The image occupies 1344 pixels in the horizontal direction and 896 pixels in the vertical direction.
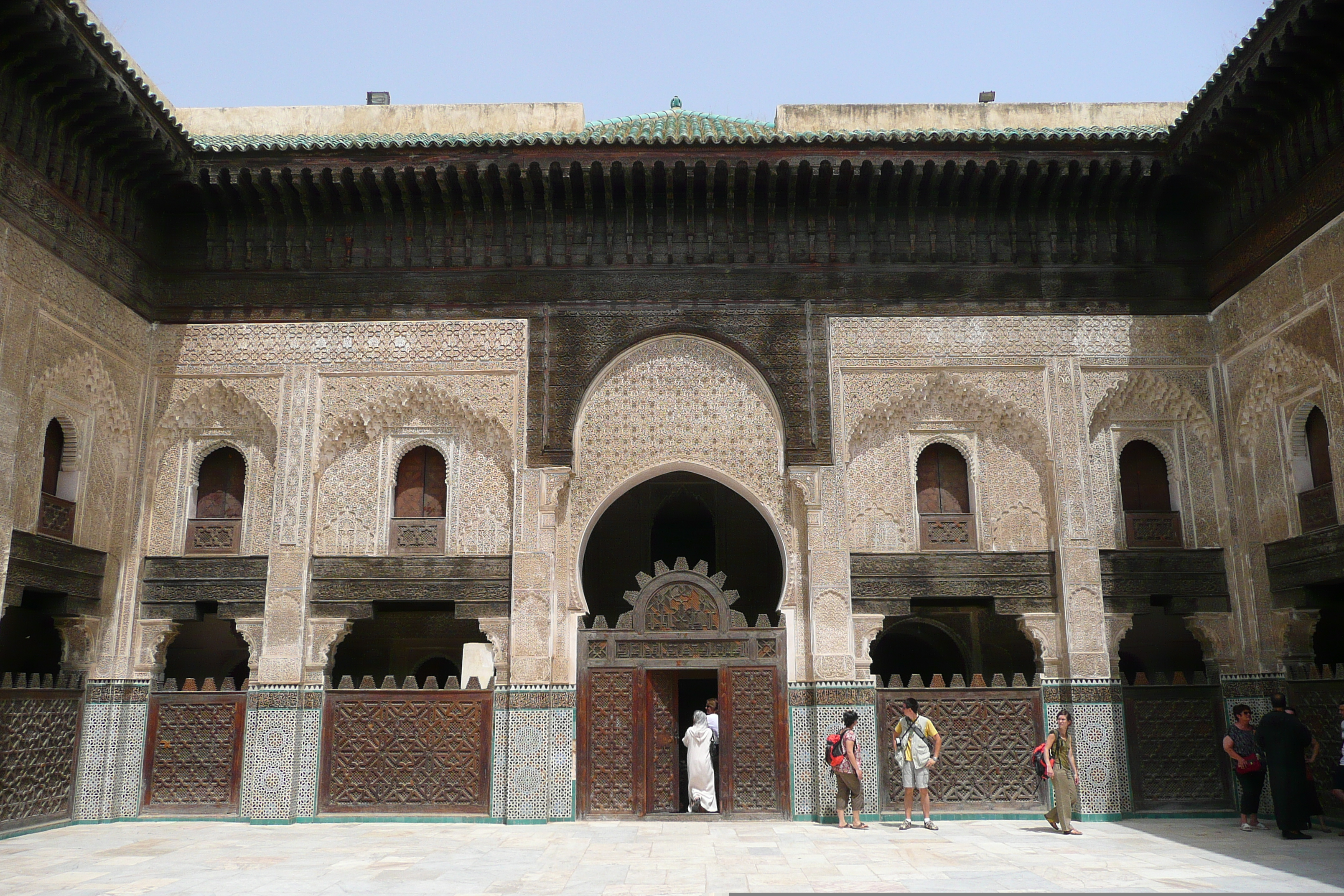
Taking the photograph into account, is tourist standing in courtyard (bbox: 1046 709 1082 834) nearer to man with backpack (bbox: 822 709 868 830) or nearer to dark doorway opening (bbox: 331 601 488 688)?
man with backpack (bbox: 822 709 868 830)

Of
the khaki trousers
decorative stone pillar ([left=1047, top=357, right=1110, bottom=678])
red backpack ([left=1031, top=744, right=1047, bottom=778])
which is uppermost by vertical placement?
decorative stone pillar ([left=1047, top=357, right=1110, bottom=678])

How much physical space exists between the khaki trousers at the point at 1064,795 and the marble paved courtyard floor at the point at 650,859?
130 mm

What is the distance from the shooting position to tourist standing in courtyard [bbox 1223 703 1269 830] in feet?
23.6

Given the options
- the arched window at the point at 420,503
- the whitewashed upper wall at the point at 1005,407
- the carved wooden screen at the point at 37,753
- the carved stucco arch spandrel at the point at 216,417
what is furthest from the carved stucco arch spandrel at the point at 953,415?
the carved wooden screen at the point at 37,753

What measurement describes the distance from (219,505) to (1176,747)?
8061 mm

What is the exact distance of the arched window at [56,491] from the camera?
7504 mm

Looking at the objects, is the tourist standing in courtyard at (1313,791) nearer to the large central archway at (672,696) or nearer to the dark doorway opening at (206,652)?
the large central archway at (672,696)

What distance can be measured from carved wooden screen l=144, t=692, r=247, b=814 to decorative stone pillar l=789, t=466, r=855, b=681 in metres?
4.59

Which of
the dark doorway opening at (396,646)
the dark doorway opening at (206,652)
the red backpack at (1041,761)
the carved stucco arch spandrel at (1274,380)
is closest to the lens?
the red backpack at (1041,761)

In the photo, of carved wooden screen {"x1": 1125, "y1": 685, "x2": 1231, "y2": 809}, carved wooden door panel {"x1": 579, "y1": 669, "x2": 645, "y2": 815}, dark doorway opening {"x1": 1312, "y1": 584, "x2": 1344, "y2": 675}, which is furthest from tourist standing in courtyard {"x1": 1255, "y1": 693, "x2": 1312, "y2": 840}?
carved wooden door panel {"x1": 579, "y1": 669, "x2": 645, "y2": 815}

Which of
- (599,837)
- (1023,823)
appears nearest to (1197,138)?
(1023,823)

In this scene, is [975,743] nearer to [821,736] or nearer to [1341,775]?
[821,736]

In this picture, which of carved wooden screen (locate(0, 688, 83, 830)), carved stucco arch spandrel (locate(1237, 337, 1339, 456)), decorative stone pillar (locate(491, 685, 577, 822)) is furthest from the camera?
decorative stone pillar (locate(491, 685, 577, 822))

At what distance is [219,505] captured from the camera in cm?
877
